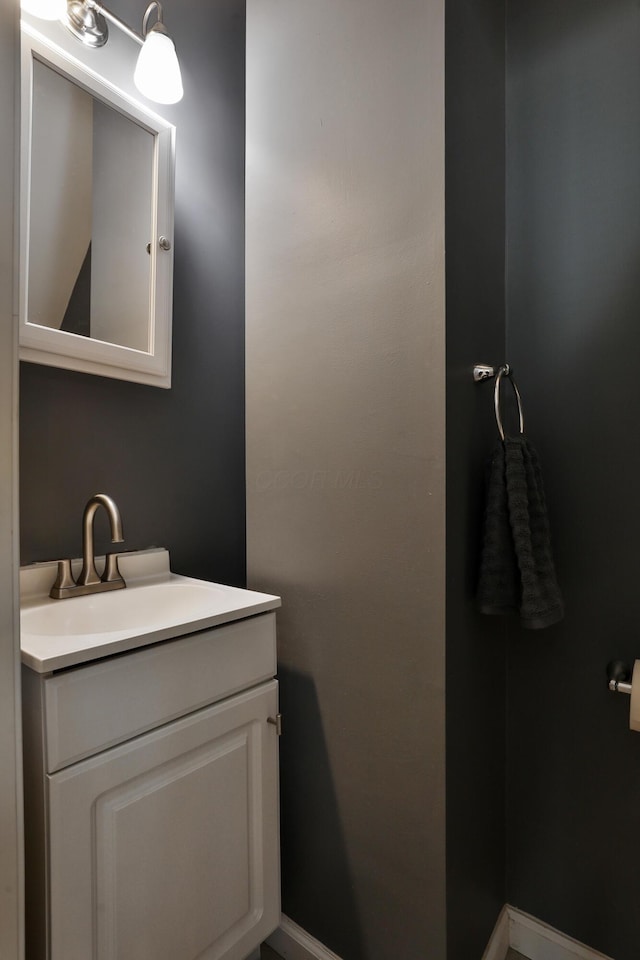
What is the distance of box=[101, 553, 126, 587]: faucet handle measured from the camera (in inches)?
43.7

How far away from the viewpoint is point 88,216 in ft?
3.70

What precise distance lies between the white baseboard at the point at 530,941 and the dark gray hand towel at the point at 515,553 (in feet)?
2.49

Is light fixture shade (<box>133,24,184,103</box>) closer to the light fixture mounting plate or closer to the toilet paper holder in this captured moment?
the light fixture mounting plate

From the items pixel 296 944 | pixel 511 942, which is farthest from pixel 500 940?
pixel 296 944

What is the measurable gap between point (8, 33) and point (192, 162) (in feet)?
3.03

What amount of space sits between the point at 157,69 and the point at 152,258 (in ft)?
1.30

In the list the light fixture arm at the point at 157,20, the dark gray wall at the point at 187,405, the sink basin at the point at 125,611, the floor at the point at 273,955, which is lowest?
the floor at the point at 273,955

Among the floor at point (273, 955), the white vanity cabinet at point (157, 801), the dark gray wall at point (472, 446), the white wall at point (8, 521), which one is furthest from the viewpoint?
the floor at point (273, 955)

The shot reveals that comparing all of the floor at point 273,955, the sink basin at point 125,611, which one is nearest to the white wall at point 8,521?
the sink basin at point 125,611

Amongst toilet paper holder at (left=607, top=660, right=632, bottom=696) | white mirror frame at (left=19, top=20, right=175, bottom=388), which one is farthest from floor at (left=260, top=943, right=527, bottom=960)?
white mirror frame at (left=19, top=20, right=175, bottom=388)

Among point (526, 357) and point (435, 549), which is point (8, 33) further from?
point (526, 357)

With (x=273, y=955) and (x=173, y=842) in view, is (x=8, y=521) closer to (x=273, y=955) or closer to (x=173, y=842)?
(x=173, y=842)

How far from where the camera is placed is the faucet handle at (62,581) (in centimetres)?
102

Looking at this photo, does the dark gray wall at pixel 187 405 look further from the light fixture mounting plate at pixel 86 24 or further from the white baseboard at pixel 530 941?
the white baseboard at pixel 530 941
